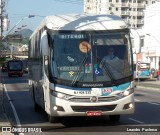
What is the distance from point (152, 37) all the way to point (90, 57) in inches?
2716

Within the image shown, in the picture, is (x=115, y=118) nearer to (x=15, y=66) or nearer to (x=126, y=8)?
(x=15, y=66)

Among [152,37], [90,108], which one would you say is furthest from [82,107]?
[152,37]

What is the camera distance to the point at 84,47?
45.2 ft

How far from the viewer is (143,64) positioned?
64.0 meters

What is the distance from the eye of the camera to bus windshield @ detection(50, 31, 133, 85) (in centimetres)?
1349

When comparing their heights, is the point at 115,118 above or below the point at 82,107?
below

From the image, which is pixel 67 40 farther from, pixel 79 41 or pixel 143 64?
pixel 143 64

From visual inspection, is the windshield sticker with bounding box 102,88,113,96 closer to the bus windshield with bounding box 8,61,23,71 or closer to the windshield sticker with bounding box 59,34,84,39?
the windshield sticker with bounding box 59,34,84,39

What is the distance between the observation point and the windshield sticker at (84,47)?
13.7 metres

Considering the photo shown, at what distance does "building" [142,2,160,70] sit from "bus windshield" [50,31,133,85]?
64.5m

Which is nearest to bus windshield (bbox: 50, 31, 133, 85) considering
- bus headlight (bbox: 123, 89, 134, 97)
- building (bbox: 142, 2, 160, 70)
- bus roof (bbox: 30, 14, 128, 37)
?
bus roof (bbox: 30, 14, 128, 37)

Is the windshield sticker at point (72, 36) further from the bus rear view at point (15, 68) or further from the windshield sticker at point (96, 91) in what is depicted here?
the bus rear view at point (15, 68)

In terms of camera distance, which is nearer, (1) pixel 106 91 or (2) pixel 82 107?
(2) pixel 82 107

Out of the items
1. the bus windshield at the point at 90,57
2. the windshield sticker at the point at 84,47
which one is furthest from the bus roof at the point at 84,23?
the windshield sticker at the point at 84,47
